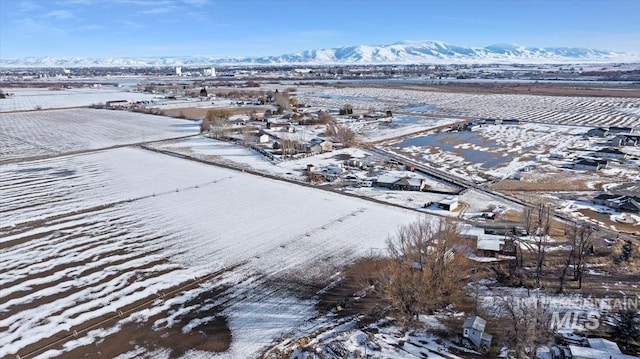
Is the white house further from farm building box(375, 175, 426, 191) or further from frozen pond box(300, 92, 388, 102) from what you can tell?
frozen pond box(300, 92, 388, 102)

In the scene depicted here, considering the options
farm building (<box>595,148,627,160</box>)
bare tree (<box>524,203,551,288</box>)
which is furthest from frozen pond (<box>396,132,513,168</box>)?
bare tree (<box>524,203,551,288</box>)

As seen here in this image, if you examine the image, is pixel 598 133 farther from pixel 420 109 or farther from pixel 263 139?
pixel 263 139

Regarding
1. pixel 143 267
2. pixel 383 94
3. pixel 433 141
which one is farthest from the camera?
pixel 383 94

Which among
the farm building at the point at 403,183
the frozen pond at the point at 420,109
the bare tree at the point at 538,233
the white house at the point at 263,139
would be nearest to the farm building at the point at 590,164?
the bare tree at the point at 538,233

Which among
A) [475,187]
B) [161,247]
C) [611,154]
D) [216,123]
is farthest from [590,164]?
[216,123]

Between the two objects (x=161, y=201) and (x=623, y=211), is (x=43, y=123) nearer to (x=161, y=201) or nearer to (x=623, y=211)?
(x=161, y=201)

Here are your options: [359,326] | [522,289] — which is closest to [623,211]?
[522,289]
